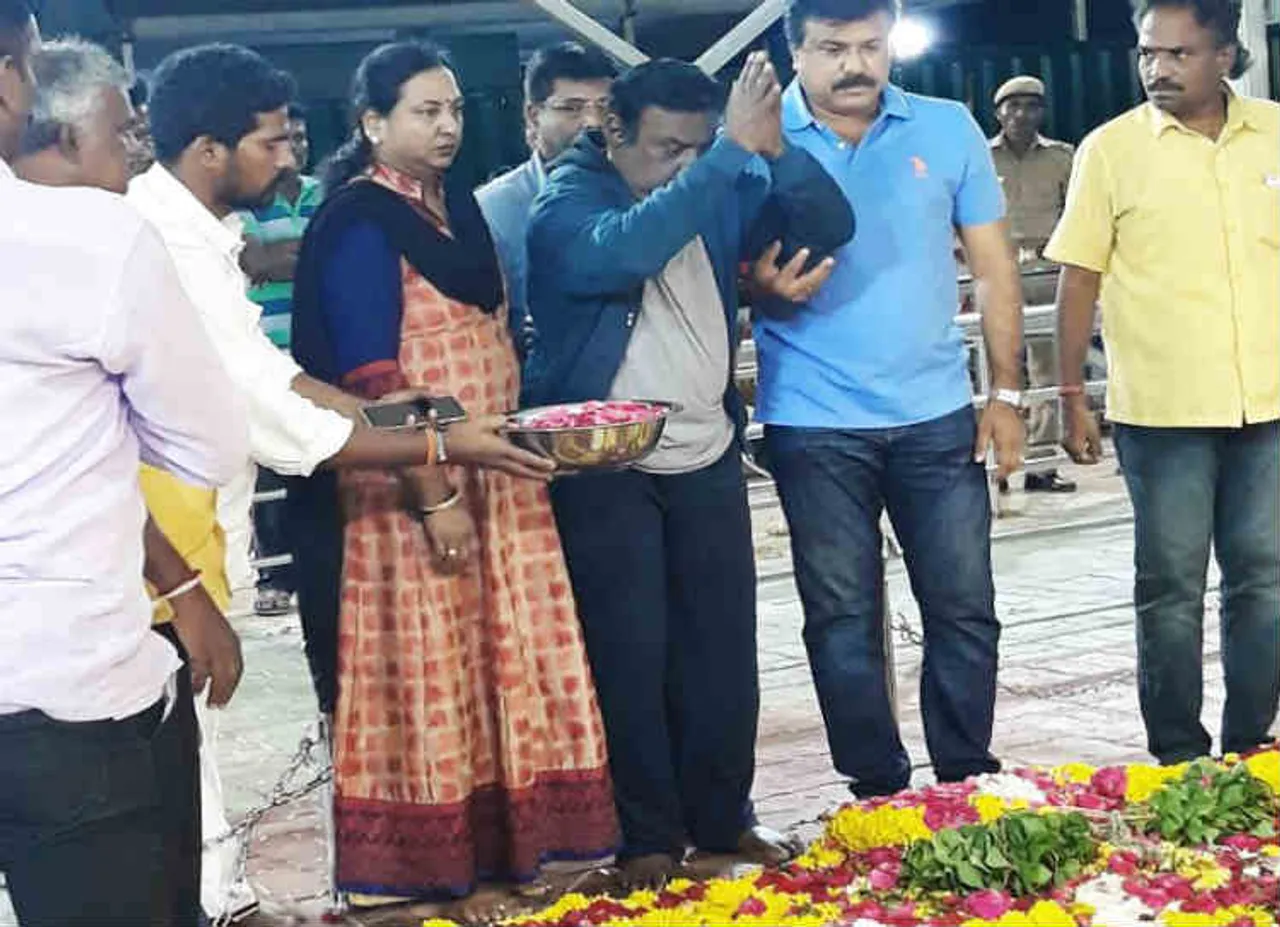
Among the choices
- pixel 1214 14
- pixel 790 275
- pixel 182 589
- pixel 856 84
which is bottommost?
pixel 182 589

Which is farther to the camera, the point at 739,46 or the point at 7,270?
the point at 739,46

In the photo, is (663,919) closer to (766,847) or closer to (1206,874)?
(766,847)

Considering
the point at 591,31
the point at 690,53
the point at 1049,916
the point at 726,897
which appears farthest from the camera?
the point at 690,53

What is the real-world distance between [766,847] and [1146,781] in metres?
0.84


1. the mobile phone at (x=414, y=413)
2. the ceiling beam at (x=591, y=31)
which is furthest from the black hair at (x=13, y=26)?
the ceiling beam at (x=591, y=31)

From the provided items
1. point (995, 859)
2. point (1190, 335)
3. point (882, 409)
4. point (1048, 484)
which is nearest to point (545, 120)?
point (882, 409)

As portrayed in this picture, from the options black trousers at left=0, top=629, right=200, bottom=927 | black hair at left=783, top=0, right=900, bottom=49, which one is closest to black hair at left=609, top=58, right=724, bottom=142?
black hair at left=783, top=0, right=900, bottom=49

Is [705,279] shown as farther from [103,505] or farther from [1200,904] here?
[103,505]

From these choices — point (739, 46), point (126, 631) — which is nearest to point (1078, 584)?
point (739, 46)

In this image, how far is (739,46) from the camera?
25.4 feet

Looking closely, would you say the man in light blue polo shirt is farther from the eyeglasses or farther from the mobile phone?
the mobile phone

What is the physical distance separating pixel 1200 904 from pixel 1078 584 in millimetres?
4000

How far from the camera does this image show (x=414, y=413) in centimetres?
367

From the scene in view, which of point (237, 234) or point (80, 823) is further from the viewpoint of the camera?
point (237, 234)
